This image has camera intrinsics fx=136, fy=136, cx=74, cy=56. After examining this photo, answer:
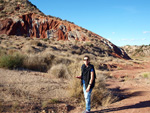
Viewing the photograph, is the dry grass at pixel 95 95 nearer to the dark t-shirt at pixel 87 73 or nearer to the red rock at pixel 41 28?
the dark t-shirt at pixel 87 73

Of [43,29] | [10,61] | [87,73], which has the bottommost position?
[87,73]

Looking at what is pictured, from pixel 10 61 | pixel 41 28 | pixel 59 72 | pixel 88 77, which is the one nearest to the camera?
pixel 88 77

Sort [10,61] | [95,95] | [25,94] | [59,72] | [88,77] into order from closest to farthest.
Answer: [88,77] < [25,94] < [95,95] < [10,61] < [59,72]

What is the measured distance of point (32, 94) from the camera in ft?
16.6

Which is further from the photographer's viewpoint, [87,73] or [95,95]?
[95,95]

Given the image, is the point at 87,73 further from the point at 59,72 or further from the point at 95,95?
the point at 59,72

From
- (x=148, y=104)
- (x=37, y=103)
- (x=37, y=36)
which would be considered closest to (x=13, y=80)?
(x=37, y=103)

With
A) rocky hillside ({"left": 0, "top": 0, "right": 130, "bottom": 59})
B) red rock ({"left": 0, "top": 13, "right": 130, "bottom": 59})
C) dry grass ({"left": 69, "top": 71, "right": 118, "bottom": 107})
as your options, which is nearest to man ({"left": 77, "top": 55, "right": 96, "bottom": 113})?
dry grass ({"left": 69, "top": 71, "right": 118, "bottom": 107})

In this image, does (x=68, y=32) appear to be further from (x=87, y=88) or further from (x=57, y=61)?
(x=87, y=88)

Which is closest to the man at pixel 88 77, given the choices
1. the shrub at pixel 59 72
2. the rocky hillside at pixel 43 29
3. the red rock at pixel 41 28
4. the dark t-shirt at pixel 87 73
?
the dark t-shirt at pixel 87 73

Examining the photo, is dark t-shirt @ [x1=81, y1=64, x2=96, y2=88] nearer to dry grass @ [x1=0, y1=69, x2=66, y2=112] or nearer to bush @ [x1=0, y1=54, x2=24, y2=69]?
dry grass @ [x1=0, y1=69, x2=66, y2=112]

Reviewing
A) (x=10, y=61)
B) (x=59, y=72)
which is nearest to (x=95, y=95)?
(x=59, y=72)

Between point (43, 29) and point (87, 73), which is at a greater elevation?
point (43, 29)

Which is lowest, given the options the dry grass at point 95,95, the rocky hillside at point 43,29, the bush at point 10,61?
the dry grass at point 95,95
